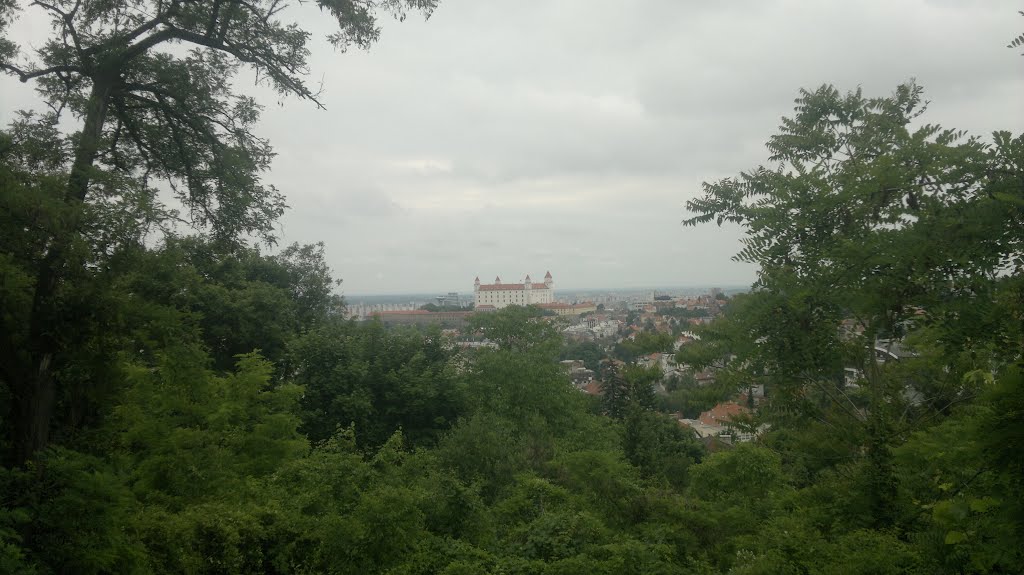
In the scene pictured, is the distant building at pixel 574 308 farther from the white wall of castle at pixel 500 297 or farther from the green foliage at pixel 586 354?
the green foliage at pixel 586 354

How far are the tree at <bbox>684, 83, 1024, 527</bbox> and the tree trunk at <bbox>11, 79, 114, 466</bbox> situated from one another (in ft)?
18.5

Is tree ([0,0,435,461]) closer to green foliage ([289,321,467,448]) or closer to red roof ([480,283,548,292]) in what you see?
green foliage ([289,321,467,448])

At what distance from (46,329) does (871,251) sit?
257 inches

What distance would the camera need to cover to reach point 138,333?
481 centimetres

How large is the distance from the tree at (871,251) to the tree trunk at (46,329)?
5.65 m

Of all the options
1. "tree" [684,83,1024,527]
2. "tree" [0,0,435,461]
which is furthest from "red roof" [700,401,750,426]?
"tree" [0,0,435,461]

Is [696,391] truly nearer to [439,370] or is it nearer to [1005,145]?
[1005,145]

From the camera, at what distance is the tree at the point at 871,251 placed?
316cm

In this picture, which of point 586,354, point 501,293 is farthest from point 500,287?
point 586,354

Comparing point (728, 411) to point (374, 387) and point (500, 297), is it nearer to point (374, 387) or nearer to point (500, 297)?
point (374, 387)

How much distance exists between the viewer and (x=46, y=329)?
4.67 m

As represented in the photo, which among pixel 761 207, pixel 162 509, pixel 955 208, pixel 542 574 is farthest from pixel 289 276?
pixel 955 208

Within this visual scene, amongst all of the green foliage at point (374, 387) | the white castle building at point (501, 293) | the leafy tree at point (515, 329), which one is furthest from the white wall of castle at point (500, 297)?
the green foliage at point (374, 387)

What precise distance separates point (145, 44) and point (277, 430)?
21.7 ft
